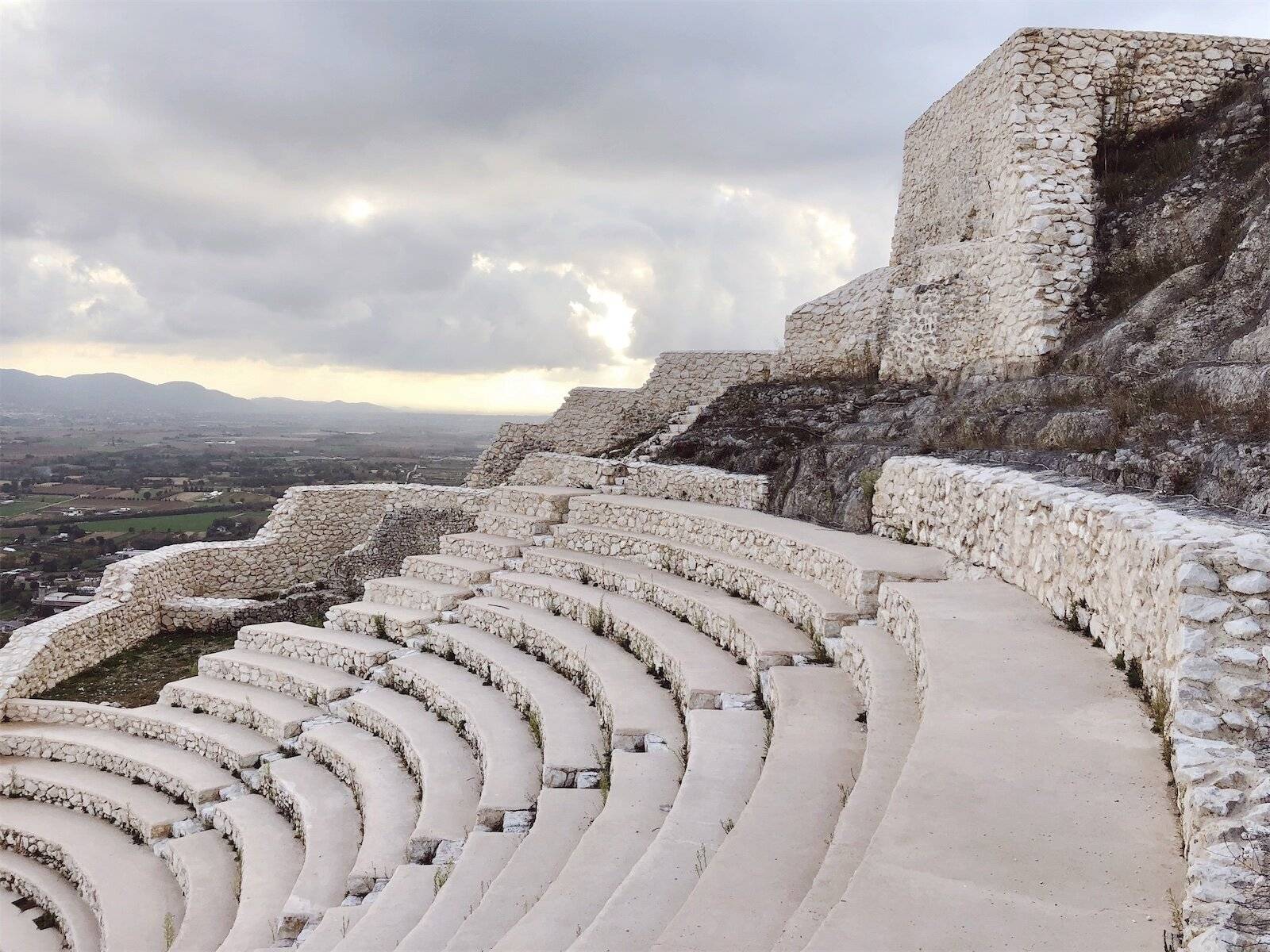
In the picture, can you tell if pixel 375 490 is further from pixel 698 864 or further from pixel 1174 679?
pixel 1174 679

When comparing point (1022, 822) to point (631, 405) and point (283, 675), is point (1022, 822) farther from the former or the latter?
point (631, 405)

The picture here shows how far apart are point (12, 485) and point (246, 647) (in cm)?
3241

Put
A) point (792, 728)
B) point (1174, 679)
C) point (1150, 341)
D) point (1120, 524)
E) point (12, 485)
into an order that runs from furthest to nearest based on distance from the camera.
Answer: point (12, 485) < point (1150, 341) < point (792, 728) < point (1120, 524) < point (1174, 679)

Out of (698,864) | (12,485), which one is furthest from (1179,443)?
(12,485)

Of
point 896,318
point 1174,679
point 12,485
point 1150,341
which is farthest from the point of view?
point 12,485

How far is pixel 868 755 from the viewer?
4191mm

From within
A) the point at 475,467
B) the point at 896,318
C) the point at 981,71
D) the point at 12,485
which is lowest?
the point at 12,485

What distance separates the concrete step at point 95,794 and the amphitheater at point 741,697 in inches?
2.0

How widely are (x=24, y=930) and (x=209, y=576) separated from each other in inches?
310

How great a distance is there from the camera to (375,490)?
16.8 m

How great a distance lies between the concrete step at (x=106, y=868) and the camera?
7.22m

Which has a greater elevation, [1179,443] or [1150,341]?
[1150,341]

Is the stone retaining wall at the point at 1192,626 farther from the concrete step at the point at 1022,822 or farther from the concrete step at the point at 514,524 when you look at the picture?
the concrete step at the point at 514,524

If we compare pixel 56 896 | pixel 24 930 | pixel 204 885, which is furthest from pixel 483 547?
pixel 24 930
